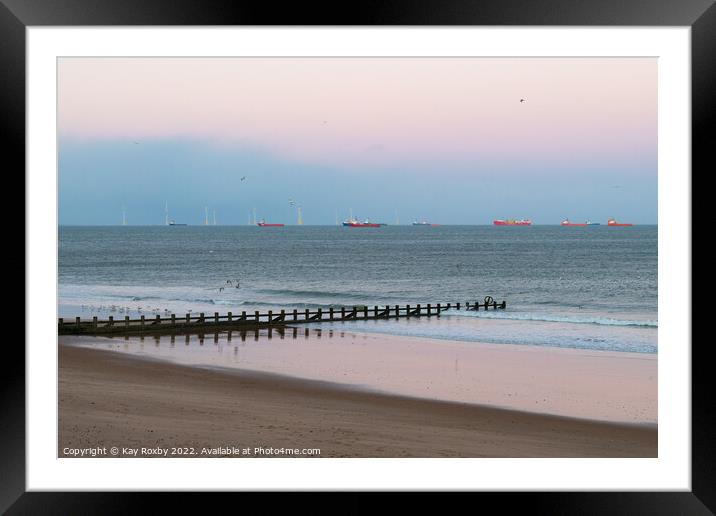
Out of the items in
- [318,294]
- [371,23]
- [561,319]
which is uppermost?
[371,23]

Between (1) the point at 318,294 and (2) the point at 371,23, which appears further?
(1) the point at 318,294

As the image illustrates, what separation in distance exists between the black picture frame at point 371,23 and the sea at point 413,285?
11.6 metres

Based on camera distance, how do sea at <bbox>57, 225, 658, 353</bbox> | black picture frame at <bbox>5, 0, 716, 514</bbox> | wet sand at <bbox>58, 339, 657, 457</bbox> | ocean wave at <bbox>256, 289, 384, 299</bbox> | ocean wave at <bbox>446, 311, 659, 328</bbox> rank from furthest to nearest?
ocean wave at <bbox>256, 289, 384, 299</bbox> → ocean wave at <bbox>446, 311, 659, 328</bbox> → sea at <bbox>57, 225, 658, 353</bbox> → wet sand at <bbox>58, 339, 657, 457</bbox> → black picture frame at <bbox>5, 0, 716, 514</bbox>

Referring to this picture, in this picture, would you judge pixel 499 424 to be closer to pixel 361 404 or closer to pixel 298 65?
pixel 361 404

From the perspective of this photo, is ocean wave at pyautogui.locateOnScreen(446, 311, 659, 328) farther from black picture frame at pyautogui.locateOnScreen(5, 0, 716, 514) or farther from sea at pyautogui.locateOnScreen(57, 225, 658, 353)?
black picture frame at pyautogui.locateOnScreen(5, 0, 716, 514)

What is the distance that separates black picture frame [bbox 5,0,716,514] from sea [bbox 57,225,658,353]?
38.0 feet

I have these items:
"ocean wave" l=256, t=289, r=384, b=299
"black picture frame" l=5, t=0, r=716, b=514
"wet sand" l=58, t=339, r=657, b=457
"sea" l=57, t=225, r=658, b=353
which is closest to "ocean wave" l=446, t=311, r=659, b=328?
"sea" l=57, t=225, r=658, b=353

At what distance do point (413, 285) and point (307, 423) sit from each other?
2887 cm

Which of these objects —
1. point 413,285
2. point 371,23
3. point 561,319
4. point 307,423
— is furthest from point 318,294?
point 371,23

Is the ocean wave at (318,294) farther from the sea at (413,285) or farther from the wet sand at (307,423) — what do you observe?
the wet sand at (307,423)

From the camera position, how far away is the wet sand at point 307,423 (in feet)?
22.1

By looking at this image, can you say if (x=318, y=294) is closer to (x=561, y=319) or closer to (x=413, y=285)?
(x=413, y=285)

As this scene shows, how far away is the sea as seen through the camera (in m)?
18.7

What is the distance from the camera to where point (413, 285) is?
36469 millimetres
